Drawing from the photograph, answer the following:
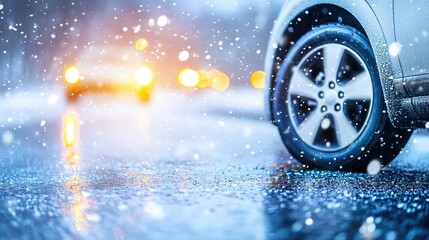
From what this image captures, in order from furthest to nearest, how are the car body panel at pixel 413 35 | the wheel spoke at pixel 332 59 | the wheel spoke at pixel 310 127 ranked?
1. the wheel spoke at pixel 310 127
2. the wheel spoke at pixel 332 59
3. the car body panel at pixel 413 35

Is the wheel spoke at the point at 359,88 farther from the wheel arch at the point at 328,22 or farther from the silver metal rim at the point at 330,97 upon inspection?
the wheel arch at the point at 328,22

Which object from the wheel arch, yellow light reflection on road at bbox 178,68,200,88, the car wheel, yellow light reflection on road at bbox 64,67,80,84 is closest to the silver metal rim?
the car wheel

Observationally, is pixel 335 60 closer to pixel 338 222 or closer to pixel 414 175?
pixel 414 175

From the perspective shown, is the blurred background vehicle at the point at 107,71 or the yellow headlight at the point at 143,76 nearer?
the blurred background vehicle at the point at 107,71

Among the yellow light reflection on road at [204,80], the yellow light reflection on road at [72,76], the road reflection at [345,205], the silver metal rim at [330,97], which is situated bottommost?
the road reflection at [345,205]

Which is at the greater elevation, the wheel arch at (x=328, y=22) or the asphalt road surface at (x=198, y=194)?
the wheel arch at (x=328, y=22)

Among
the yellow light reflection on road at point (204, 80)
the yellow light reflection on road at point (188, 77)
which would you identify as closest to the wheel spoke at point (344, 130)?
the yellow light reflection on road at point (188, 77)

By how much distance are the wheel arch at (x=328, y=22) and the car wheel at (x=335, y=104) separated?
0.11 metres

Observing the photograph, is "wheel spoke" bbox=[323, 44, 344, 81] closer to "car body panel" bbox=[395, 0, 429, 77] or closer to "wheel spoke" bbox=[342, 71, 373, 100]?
"wheel spoke" bbox=[342, 71, 373, 100]

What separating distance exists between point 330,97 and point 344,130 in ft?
0.89

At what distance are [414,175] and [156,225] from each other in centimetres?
270

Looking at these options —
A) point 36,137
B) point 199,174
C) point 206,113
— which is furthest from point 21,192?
point 206,113

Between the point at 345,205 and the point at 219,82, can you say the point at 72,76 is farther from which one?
the point at 345,205

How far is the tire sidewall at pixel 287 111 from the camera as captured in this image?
5395 mm
